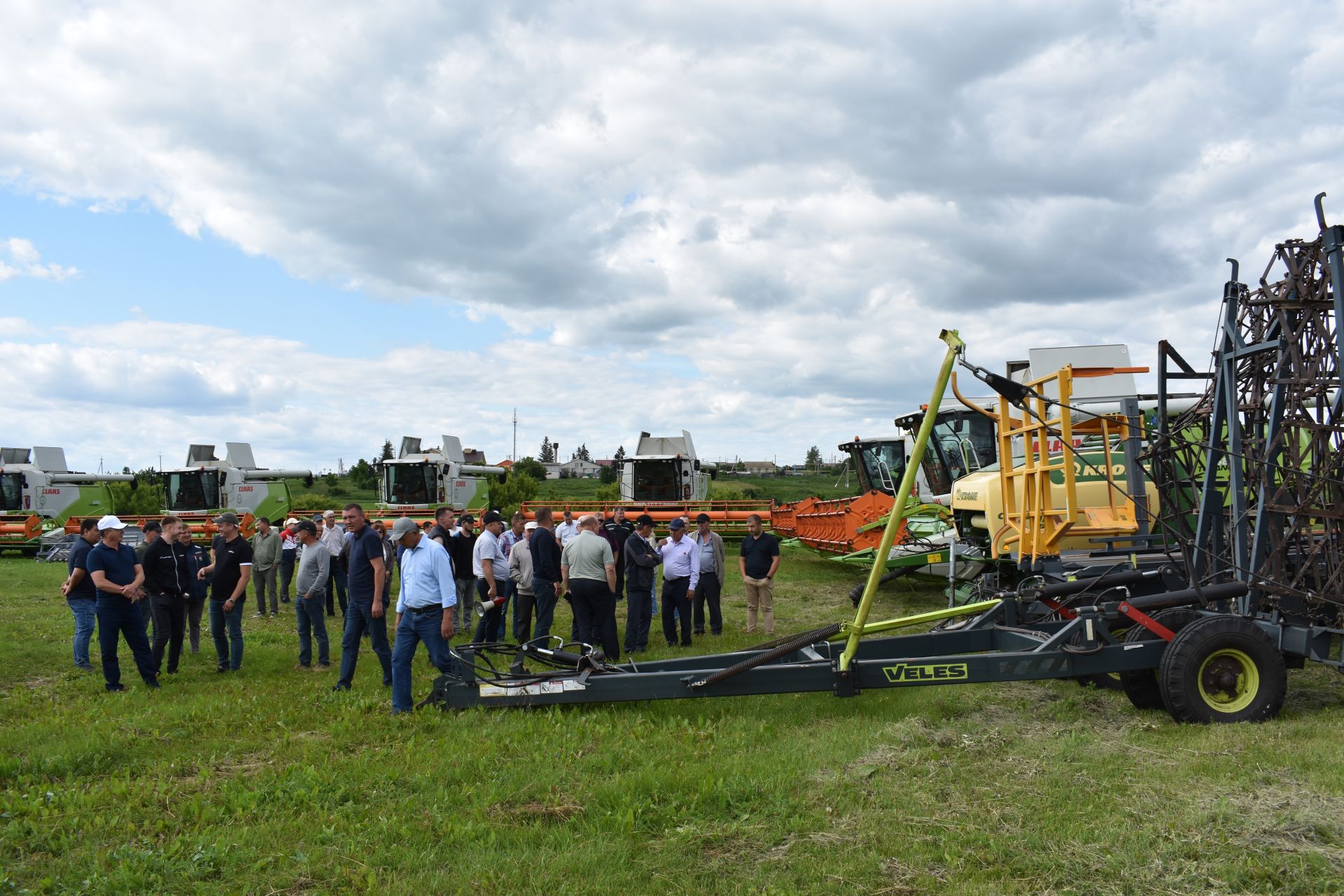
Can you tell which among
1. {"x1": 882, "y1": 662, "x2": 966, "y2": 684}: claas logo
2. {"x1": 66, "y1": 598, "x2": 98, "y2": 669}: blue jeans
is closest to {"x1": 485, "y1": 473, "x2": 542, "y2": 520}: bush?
{"x1": 66, "y1": 598, "x2": 98, "y2": 669}: blue jeans

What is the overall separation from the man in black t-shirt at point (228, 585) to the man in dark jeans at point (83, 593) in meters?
1.24

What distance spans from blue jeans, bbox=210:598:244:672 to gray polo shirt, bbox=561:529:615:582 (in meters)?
3.48

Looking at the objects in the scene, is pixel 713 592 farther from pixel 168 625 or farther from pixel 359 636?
pixel 168 625

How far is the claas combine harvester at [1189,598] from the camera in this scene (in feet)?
20.0

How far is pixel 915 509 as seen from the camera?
14.9 metres

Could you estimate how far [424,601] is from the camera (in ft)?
23.6

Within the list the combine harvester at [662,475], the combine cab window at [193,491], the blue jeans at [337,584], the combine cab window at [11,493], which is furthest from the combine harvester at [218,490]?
the blue jeans at [337,584]

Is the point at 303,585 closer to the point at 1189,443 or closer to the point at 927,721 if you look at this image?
the point at 927,721

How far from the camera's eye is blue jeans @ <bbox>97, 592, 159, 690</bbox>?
328 inches

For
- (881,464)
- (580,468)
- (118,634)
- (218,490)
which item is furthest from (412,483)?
(580,468)

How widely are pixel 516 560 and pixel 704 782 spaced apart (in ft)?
17.7

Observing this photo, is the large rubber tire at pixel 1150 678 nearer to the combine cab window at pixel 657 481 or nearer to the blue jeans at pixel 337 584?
the blue jeans at pixel 337 584

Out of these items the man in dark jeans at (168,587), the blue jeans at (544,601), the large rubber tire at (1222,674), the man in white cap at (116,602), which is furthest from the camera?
the blue jeans at (544,601)

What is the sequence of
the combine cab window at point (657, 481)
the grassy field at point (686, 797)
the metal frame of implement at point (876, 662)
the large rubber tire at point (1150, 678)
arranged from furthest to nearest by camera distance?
the combine cab window at point (657, 481), the large rubber tire at point (1150, 678), the metal frame of implement at point (876, 662), the grassy field at point (686, 797)
